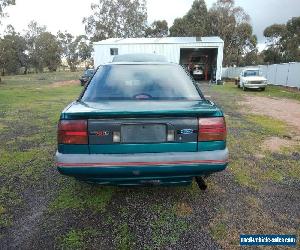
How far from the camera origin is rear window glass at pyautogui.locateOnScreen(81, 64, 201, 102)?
4.12 meters

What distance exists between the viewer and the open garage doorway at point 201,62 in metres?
31.6

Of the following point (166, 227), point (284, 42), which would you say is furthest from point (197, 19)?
point (166, 227)

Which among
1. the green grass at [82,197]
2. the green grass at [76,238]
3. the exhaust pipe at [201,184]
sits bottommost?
the green grass at [82,197]

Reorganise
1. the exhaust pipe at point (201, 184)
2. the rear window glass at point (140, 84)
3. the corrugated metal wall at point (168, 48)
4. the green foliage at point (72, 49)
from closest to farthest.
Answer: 1. the rear window glass at point (140, 84)
2. the exhaust pipe at point (201, 184)
3. the corrugated metal wall at point (168, 48)
4. the green foliage at point (72, 49)

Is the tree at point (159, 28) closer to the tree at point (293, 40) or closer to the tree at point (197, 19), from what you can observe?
the tree at point (197, 19)

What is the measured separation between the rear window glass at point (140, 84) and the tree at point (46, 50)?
68.6 metres

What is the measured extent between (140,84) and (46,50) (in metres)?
69.8

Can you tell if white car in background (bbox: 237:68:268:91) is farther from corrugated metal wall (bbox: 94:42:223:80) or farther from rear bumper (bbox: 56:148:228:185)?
rear bumper (bbox: 56:148:228:185)

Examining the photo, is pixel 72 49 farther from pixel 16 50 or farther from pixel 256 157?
pixel 256 157

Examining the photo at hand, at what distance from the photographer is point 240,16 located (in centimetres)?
4984

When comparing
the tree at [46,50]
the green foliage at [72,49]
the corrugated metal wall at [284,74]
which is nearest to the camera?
the corrugated metal wall at [284,74]

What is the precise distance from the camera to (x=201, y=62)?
106ft

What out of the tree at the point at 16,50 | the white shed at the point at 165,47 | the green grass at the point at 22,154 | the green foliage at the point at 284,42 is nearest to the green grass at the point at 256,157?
the green grass at the point at 22,154

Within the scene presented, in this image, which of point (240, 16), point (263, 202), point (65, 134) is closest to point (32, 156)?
point (65, 134)
